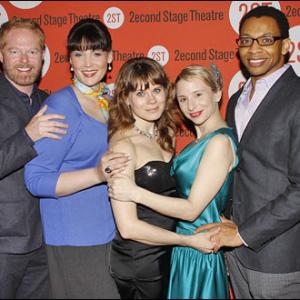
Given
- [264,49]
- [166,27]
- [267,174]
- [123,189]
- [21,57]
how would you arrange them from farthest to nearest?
[166,27]
[21,57]
[264,49]
[267,174]
[123,189]

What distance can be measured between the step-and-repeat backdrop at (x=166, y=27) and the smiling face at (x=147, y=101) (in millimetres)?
892

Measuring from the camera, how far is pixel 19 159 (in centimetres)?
224

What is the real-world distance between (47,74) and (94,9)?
0.57 metres

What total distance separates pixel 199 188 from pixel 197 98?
0.46 m

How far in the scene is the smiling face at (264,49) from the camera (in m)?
2.27

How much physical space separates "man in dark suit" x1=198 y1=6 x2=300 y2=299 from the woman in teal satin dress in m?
0.09

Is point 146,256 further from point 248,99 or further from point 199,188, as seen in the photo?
point 248,99

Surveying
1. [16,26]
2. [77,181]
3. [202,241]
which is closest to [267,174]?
[202,241]

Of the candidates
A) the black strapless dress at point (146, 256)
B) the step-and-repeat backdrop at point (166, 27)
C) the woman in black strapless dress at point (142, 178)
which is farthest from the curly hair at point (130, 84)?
the step-and-repeat backdrop at point (166, 27)

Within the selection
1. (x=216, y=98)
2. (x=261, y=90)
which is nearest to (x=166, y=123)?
(x=216, y=98)

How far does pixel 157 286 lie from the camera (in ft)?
7.20

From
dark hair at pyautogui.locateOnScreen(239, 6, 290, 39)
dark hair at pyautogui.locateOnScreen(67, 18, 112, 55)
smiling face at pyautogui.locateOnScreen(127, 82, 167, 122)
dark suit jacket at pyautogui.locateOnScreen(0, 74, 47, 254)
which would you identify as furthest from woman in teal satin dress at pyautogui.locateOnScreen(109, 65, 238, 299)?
dark suit jacket at pyautogui.locateOnScreen(0, 74, 47, 254)

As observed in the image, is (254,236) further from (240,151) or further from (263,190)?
(240,151)

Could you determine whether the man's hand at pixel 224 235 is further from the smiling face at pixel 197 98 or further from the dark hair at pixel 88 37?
the dark hair at pixel 88 37
